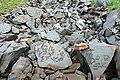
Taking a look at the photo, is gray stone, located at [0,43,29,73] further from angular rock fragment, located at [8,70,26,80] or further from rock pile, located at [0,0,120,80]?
angular rock fragment, located at [8,70,26,80]

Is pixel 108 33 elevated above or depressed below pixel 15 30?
above

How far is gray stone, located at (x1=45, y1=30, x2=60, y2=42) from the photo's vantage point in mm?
10225

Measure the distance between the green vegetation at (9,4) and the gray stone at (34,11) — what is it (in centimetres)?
88

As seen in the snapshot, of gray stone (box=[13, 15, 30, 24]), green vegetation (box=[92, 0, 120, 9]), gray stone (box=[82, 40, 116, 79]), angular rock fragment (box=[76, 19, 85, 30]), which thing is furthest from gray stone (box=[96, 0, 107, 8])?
gray stone (box=[82, 40, 116, 79])

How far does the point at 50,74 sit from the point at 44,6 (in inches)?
174

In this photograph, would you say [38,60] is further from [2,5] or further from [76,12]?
[2,5]

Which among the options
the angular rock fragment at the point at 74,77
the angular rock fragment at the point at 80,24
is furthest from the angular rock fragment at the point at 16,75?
the angular rock fragment at the point at 80,24

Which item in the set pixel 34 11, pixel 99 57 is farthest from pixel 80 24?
pixel 99 57

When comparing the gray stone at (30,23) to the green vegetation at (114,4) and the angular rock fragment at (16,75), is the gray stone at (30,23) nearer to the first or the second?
the angular rock fragment at (16,75)

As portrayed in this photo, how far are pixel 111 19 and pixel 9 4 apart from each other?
4574 millimetres

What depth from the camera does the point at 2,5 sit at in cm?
1283

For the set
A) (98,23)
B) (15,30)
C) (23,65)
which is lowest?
(23,65)

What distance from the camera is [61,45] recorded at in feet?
31.6

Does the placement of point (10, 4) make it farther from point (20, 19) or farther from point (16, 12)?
point (20, 19)
